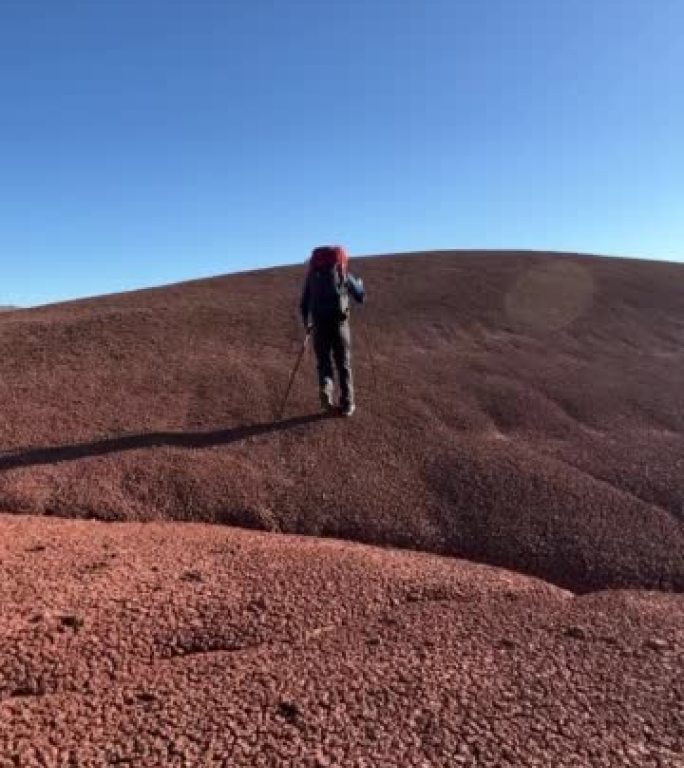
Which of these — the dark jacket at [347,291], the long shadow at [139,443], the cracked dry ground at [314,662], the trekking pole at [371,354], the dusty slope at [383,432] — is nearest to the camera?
the cracked dry ground at [314,662]

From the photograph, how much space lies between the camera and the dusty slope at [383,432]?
571 cm

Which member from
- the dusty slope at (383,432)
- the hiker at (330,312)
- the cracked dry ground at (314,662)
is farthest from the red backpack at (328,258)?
the cracked dry ground at (314,662)

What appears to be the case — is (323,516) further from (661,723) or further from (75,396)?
(75,396)

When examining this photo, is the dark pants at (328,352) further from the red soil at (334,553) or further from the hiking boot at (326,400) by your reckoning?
the red soil at (334,553)

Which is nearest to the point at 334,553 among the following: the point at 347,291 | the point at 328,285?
the point at 328,285

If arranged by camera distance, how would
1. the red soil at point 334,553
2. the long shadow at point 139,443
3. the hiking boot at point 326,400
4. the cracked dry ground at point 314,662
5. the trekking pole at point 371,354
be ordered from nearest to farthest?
the cracked dry ground at point 314,662 < the red soil at point 334,553 < the long shadow at point 139,443 < the hiking boot at point 326,400 < the trekking pole at point 371,354

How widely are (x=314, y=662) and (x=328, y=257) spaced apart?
557 cm

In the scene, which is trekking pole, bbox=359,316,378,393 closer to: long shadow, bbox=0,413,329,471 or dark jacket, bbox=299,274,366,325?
dark jacket, bbox=299,274,366,325

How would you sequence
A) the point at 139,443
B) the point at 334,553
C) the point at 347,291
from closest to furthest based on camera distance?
the point at 334,553 < the point at 139,443 < the point at 347,291

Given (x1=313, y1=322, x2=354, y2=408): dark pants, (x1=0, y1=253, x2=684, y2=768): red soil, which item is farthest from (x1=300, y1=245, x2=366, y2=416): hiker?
(x1=0, y1=253, x2=684, y2=768): red soil

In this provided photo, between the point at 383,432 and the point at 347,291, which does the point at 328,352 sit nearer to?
the point at 347,291

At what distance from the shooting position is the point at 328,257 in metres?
8.28

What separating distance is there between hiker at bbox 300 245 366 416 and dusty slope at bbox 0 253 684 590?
1.21 feet

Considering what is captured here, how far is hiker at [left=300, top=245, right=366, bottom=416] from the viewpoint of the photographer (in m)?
A: 8.21
